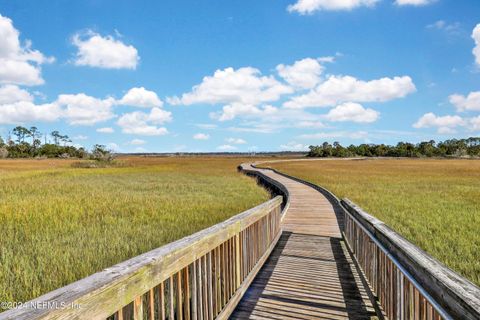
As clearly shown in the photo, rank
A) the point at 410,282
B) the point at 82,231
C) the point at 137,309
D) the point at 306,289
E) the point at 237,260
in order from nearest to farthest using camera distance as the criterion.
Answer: the point at 137,309
the point at 410,282
the point at 237,260
the point at 306,289
the point at 82,231

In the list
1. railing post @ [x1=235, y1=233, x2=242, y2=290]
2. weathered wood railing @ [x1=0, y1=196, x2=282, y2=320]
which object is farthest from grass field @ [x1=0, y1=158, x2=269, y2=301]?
railing post @ [x1=235, y1=233, x2=242, y2=290]

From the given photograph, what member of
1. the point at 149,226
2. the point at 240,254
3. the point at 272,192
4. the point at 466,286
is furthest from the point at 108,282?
the point at 272,192

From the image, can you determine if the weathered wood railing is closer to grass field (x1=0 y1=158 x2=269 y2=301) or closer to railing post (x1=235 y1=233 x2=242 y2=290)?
railing post (x1=235 y1=233 x2=242 y2=290)

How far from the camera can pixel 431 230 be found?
9.94 meters

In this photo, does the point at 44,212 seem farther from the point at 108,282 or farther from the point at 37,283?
the point at 108,282

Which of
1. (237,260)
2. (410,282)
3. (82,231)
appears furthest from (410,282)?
(82,231)

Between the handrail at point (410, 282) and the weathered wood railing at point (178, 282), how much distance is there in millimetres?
1720

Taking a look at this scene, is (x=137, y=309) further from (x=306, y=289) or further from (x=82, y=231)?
(x=82, y=231)

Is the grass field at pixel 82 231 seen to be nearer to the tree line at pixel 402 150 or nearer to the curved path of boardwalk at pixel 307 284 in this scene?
the curved path of boardwalk at pixel 307 284

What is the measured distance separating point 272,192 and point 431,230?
11142mm

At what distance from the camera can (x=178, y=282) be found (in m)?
2.79

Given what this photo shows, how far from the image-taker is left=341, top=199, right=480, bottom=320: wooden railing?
172 centimetres

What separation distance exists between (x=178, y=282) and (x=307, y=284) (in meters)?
2.82

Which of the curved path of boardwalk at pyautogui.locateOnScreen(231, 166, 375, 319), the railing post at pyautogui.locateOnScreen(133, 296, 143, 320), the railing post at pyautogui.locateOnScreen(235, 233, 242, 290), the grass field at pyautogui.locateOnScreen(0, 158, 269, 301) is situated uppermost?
the railing post at pyautogui.locateOnScreen(133, 296, 143, 320)
